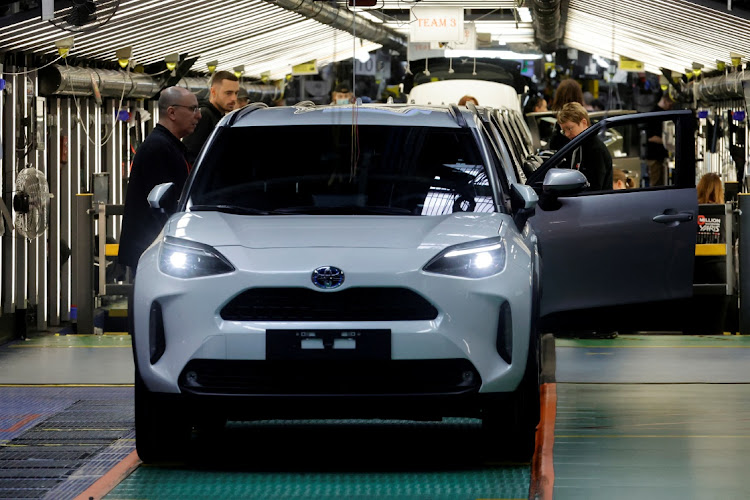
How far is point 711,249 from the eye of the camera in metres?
13.3

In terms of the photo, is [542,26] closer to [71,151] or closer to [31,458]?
[71,151]

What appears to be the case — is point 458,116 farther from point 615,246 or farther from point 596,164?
point 596,164

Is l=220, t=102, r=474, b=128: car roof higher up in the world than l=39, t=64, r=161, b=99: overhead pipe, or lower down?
lower down

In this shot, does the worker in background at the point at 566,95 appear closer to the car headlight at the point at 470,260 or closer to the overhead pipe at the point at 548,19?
the car headlight at the point at 470,260

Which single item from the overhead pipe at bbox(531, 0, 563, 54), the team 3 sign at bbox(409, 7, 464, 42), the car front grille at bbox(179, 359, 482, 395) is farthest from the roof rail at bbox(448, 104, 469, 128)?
the team 3 sign at bbox(409, 7, 464, 42)

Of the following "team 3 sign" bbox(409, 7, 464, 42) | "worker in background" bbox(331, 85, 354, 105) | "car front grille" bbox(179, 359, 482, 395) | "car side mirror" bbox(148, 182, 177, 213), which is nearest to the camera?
"car front grille" bbox(179, 359, 482, 395)

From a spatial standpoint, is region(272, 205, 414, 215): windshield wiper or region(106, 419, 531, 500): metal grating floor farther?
region(272, 205, 414, 215): windshield wiper

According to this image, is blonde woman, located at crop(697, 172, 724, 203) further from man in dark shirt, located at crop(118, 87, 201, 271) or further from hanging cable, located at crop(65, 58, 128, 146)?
man in dark shirt, located at crop(118, 87, 201, 271)

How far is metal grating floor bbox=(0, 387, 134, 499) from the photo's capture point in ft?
21.3

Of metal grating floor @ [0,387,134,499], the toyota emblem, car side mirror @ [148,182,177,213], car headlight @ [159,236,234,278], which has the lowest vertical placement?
metal grating floor @ [0,387,134,499]

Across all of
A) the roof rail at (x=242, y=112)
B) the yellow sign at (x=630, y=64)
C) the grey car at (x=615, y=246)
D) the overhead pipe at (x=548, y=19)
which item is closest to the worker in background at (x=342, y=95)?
the overhead pipe at (x=548, y=19)

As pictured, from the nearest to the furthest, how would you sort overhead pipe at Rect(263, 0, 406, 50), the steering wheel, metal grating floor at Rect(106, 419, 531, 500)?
1. metal grating floor at Rect(106, 419, 531, 500)
2. the steering wheel
3. overhead pipe at Rect(263, 0, 406, 50)

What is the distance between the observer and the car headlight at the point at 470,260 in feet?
21.1

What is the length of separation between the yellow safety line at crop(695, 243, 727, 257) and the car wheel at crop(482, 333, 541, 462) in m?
6.84
